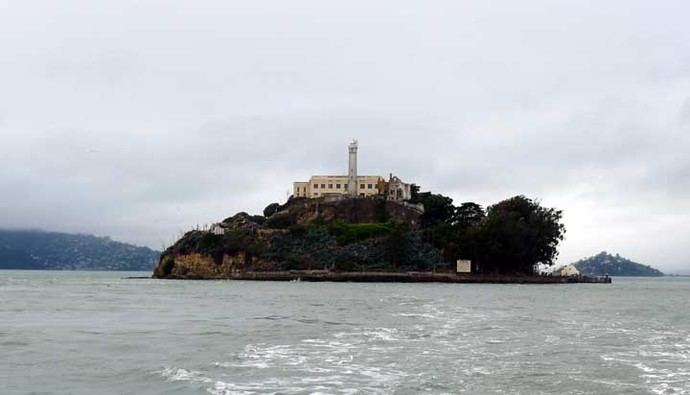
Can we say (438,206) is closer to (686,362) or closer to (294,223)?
(294,223)

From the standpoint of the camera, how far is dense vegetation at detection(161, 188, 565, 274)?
133625 mm

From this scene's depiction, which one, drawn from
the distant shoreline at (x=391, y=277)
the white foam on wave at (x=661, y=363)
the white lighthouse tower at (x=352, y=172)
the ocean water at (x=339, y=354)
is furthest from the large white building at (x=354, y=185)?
the white foam on wave at (x=661, y=363)

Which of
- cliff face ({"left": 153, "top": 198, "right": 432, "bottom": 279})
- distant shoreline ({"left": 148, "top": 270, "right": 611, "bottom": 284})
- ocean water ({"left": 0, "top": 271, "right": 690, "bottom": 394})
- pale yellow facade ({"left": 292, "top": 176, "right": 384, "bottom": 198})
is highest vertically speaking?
pale yellow facade ({"left": 292, "top": 176, "right": 384, "bottom": 198})

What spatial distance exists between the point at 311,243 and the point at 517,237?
36.6 meters

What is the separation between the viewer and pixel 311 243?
143000mm

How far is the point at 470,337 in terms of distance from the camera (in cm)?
3142

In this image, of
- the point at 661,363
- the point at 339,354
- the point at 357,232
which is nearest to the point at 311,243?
the point at 357,232

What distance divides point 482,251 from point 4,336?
107 metres

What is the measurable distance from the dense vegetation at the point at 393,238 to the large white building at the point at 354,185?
10342 mm

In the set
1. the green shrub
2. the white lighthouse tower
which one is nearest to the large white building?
the white lighthouse tower

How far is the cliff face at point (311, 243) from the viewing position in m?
138

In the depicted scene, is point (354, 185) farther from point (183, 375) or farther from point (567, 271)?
point (183, 375)

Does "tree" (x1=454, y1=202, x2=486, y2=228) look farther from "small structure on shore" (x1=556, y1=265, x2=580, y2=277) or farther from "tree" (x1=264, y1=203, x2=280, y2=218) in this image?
"tree" (x1=264, y1=203, x2=280, y2=218)

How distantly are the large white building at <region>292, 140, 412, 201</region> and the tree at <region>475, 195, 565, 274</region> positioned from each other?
2921 centimetres
